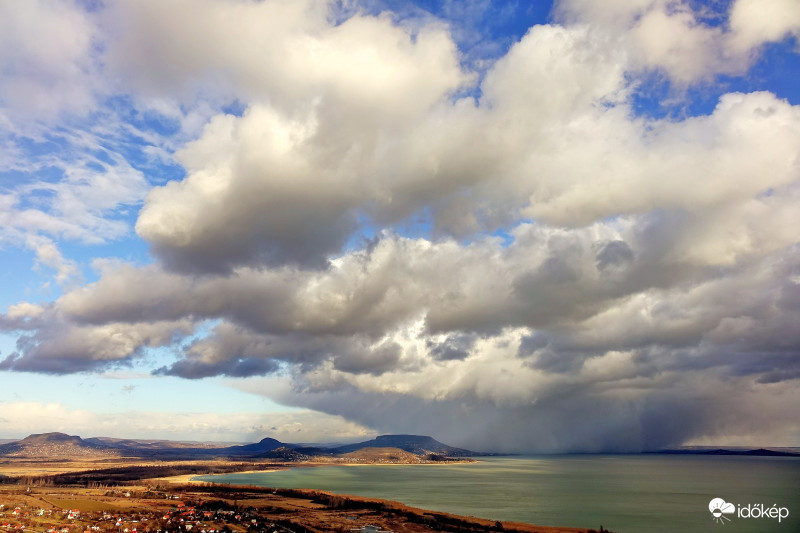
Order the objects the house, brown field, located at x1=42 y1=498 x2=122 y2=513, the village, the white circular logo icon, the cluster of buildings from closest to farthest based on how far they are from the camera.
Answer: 1. the cluster of buildings
2. the village
3. the house
4. the white circular logo icon
5. brown field, located at x1=42 y1=498 x2=122 y2=513

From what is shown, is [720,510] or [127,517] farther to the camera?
[720,510]

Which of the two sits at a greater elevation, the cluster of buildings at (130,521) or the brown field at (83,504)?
the cluster of buildings at (130,521)

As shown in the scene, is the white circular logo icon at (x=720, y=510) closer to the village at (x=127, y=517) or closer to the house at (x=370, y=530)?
the house at (x=370, y=530)

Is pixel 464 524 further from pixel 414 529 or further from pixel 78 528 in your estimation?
pixel 78 528

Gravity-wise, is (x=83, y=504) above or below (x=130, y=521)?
below

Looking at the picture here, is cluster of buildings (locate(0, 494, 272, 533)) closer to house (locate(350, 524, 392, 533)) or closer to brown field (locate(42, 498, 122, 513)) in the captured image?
brown field (locate(42, 498, 122, 513))

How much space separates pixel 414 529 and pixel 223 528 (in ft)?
165

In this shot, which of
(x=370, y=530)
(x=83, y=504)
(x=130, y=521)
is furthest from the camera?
(x=83, y=504)

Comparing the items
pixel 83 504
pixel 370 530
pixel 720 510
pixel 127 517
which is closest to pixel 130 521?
pixel 127 517

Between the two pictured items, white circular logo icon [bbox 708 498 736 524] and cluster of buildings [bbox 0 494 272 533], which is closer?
cluster of buildings [bbox 0 494 272 533]

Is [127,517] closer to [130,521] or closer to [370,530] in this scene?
[130,521]

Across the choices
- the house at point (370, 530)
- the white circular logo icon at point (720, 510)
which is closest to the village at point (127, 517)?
the house at point (370, 530)

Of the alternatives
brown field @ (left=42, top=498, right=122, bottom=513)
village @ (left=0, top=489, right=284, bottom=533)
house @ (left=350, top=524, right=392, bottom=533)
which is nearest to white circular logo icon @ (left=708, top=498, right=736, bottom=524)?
house @ (left=350, top=524, right=392, bottom=533)

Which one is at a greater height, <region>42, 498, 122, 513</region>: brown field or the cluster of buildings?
the cluster of buildings
